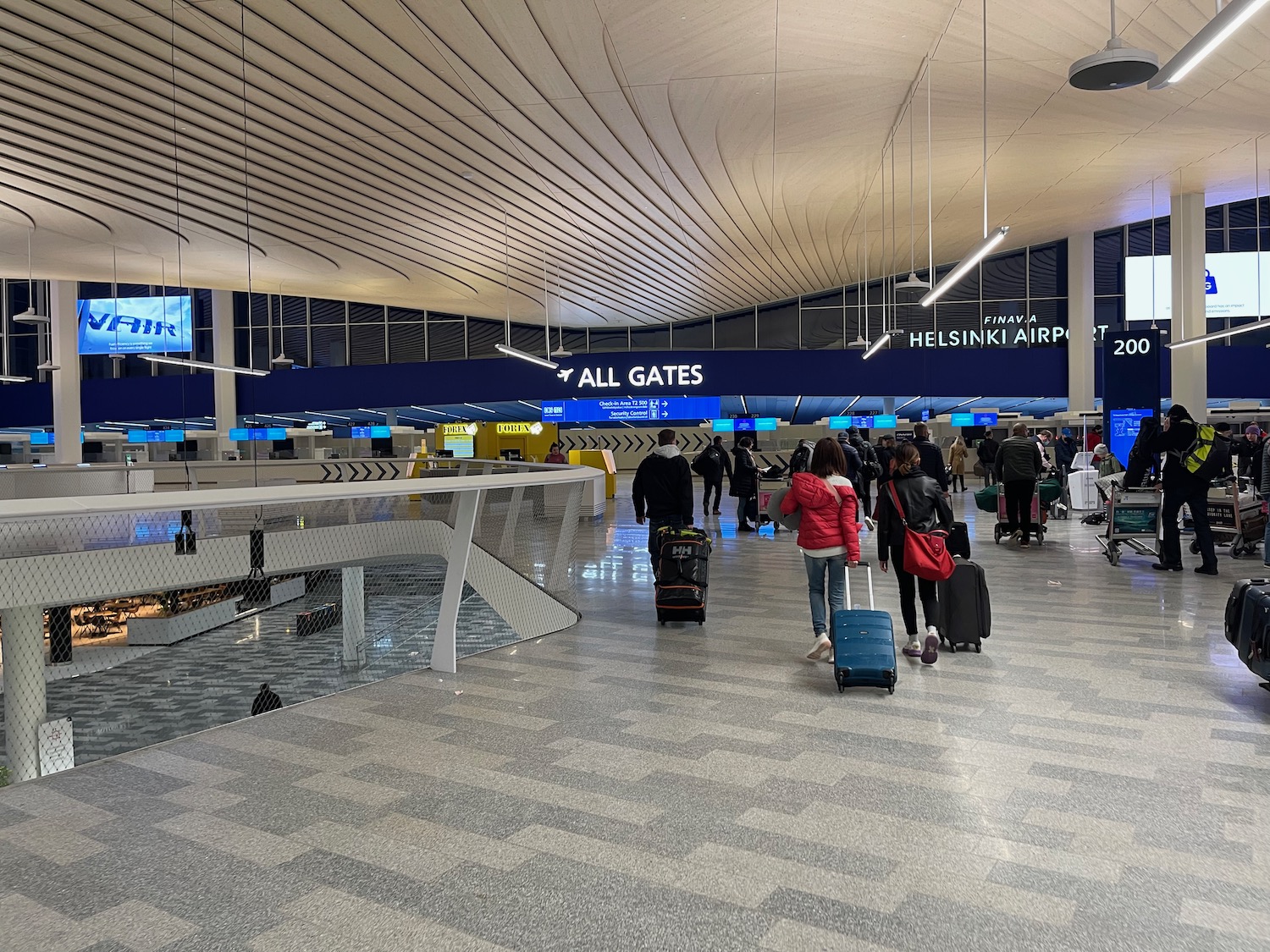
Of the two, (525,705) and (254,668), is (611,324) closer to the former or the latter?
(254,668)

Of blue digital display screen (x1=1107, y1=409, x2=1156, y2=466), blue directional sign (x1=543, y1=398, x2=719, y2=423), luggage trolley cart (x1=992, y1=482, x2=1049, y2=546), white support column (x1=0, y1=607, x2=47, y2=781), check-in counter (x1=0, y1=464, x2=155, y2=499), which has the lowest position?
white support column (x1=0, y1=607, x2=47, y2=781)

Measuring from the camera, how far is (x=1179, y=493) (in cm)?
886

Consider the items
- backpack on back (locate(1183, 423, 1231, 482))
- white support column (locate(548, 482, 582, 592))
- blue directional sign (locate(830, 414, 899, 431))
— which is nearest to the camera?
white support column (locate(548, 482, 582, 592))

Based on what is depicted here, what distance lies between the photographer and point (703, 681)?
16.5ft

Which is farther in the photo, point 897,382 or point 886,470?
point 897,382

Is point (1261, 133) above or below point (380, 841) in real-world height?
above

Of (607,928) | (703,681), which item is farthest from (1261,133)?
(607,928)

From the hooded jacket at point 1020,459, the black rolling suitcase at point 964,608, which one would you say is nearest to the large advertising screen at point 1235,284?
the hooded jacket at point 1020,459

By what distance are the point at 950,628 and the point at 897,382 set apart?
19.9 meters

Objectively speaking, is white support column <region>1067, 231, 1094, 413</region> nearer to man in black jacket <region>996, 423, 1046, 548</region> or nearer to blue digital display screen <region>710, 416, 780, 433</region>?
blue digital display screen <region>710, 416, 780, 433</region>

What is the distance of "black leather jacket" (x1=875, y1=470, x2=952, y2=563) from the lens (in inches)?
214

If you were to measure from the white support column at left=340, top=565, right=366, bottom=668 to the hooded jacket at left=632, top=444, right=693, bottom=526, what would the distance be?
232cm

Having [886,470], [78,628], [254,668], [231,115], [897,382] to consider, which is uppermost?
[231,115]

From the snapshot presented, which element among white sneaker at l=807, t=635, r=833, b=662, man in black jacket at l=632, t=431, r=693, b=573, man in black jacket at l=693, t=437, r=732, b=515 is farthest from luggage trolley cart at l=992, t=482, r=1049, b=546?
white sneaker at l=807, t=635, r=833, b=662
